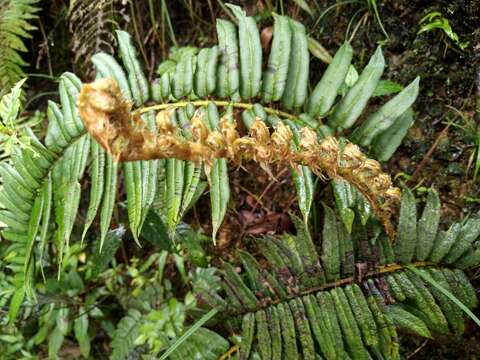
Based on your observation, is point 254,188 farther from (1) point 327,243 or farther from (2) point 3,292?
(2) point 3,292

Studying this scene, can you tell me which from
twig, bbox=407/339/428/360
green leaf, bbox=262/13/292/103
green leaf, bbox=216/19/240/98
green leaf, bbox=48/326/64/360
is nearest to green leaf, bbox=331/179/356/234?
green leaf, bbox=262/13/292/103

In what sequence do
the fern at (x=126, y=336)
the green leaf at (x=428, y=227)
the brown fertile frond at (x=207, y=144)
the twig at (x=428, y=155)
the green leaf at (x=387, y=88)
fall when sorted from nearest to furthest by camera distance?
the brown fertile frond at (x=207, y=144) < the green leaf at (x=428, y=227) < the green leaf at (x=387, y=88) < the twig at (x=428, y=155) < the fern at (x=126, y=336)

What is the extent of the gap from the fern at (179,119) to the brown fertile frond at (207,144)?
0.78 feet

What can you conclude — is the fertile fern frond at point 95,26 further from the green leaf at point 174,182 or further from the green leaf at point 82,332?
the green leaf at point 82,332

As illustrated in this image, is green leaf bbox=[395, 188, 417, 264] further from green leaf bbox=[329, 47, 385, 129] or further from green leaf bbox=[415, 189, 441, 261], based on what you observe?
green leaf bbox=[329, 47, 385, 129]

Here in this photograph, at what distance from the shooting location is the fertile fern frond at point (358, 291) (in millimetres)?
1676

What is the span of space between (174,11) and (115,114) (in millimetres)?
1852

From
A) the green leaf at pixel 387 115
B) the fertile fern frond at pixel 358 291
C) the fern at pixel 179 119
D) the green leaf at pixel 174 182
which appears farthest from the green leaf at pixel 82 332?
the green leaf at pixel 387 115

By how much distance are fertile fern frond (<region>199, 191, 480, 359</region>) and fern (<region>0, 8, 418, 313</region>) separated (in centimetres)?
30

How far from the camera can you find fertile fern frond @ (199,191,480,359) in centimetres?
168

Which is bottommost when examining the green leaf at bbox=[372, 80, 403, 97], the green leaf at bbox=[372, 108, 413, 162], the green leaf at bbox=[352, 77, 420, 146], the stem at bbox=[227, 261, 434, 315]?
the stem at bbox=[227, 261, 434, 315]

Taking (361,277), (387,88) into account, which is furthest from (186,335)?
(387,88)

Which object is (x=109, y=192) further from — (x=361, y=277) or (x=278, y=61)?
(x=361, y=277)

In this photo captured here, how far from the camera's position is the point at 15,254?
209 centimetres
